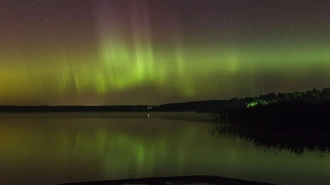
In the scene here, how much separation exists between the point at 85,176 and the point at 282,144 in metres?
15.4

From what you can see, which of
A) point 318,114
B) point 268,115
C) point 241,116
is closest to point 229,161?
point 318,114

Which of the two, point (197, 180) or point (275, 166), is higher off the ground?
point (197, 180)

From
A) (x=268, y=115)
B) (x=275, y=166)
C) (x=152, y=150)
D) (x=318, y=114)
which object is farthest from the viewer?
(x=268, y=115)

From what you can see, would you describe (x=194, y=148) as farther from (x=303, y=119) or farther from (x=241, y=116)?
(x=241, y=116)

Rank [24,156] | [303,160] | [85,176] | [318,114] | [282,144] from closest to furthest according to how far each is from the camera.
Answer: [85,176], [303,160], [24,156], [282,144], [318,114]

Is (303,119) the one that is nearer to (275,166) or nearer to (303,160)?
(303,160)

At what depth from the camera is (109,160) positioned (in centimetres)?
2025

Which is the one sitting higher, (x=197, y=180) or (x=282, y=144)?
(x=197, y=180)

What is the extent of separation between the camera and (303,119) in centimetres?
3753

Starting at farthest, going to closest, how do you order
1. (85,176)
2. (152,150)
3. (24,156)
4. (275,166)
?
(152,150)
(24,156)
(275,166)
(85,176)

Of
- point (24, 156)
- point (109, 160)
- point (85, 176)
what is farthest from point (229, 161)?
point (24, 156)

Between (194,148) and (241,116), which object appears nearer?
(194,148)

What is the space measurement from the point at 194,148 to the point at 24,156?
9501mm

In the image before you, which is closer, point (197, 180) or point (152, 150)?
point (197, 180)
